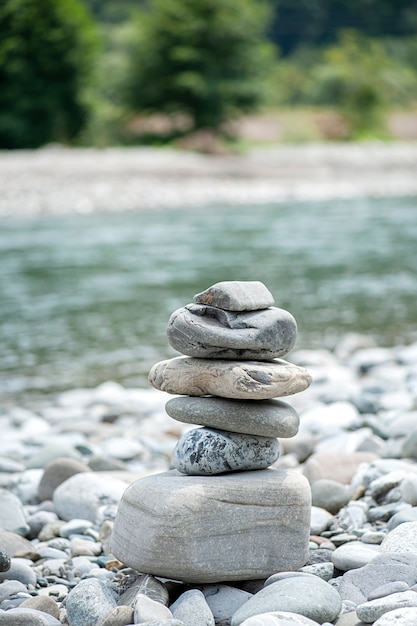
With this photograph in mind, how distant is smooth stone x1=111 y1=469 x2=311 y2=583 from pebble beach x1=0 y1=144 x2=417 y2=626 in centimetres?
9

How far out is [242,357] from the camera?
149 inches

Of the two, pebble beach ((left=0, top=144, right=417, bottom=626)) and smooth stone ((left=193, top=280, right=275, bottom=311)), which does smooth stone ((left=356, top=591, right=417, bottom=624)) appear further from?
smooth stone ((left=193, top=280, right=275, bottom=311))

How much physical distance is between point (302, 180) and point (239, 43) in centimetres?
1390

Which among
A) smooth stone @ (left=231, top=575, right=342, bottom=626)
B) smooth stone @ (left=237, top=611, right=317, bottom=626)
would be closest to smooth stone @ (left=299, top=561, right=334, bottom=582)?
smooth stone @ (left=231, top=575, right=342, bottom=626)

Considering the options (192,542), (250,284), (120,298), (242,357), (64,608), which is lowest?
(120,298)

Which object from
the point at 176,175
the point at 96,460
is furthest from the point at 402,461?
the point at 176,175

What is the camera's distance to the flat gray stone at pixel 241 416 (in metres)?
3.73

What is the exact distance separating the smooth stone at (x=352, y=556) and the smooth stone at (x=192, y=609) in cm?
61

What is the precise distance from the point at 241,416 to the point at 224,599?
69 cm

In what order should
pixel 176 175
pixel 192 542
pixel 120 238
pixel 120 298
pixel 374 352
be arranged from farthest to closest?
pixel 176 175
pixel 120 238
pixel 120 298
pixel 374 352
pixel 192 542

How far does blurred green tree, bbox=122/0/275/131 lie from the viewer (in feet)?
151

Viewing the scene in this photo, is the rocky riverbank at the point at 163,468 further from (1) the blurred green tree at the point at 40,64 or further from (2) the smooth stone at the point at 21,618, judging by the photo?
(1) the blurred green tree at the point at 40,64

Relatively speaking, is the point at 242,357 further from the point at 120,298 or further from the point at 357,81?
the point at 357,81

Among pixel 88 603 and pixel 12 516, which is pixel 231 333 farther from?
pixel 12 516
